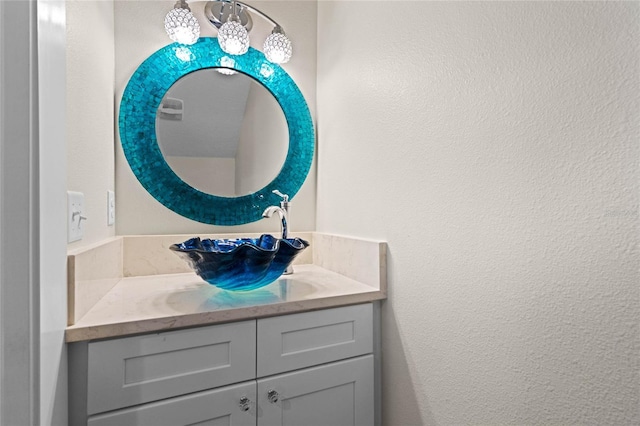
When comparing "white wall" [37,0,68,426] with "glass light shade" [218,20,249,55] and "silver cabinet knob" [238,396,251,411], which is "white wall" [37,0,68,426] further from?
"glass light shade" [218,20,249,55]

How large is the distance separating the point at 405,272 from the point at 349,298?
0.18 meters

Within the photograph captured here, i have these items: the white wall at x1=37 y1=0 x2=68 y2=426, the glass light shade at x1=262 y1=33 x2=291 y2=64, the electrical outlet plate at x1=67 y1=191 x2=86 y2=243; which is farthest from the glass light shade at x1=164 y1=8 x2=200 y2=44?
the electrical outlet plate at x1=67 y1=191 x2=86 y2=243

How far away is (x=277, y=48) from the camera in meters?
1.37

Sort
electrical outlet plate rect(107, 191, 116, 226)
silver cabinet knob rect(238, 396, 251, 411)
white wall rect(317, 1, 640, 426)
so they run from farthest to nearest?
electrical outlet plate rect(107, 191, 116, 226) < silver cabinet knob rect(238, 396, 251, 411) < white wall rect(317, 1, 640, 426)

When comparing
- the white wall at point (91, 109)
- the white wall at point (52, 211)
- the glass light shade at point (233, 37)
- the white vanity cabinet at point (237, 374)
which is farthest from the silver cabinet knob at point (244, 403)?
the glass light shade at point (233, 37)

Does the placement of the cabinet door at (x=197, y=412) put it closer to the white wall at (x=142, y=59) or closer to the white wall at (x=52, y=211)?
the white wall at (x=52, y=211)

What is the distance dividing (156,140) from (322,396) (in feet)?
3.43

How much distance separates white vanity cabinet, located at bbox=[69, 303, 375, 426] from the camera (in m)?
0.76

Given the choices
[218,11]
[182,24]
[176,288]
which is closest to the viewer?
[176,288]

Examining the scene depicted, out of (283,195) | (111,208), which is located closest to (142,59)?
(111,208)

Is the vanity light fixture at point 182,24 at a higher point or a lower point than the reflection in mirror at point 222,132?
higher

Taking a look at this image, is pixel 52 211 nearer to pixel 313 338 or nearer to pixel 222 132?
pixel 313 338

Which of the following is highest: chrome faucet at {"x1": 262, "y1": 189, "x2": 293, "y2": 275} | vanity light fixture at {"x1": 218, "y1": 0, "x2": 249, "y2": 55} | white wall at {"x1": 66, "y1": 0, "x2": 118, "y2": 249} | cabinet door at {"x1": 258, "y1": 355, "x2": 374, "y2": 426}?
vanity light fixture at {"x1": 218, "y1": 0, "x2": 249, "y2": 55}

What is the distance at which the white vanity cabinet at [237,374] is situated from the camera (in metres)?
0.76
